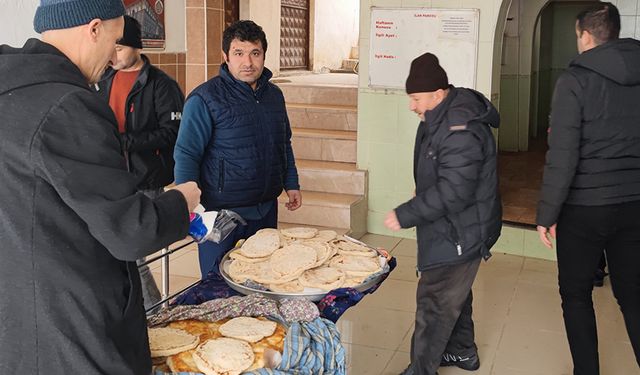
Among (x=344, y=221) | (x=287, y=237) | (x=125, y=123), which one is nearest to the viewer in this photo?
(x=287, y=237)

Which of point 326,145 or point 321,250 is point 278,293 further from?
point 326,145

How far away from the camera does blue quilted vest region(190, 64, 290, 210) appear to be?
124 inches

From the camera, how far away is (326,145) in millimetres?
6438

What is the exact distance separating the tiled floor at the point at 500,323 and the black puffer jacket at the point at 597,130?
1.15 meters

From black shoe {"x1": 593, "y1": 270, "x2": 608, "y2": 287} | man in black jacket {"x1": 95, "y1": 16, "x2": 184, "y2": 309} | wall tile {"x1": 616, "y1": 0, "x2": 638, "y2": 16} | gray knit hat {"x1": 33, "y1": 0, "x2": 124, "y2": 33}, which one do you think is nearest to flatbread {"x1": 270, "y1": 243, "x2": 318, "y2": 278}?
gray knit hat {"x1": 33, "y1": 0, "x2": 124, "y2": 33}

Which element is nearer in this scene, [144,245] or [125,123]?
[144,245]

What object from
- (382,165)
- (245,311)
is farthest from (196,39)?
(245,311)

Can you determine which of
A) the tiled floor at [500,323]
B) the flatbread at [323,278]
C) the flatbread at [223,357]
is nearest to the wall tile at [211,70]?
the tiled floor at [500,323]

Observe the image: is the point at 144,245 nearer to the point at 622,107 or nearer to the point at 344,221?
the point at 622,107

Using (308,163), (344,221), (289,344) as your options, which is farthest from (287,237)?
(308,163)

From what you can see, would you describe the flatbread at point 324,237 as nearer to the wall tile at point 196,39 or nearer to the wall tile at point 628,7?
the wall tile at point 628,7

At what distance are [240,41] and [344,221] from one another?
9.65ft

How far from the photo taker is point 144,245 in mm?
1556

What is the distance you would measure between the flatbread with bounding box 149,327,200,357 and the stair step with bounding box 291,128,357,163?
14.5ft
